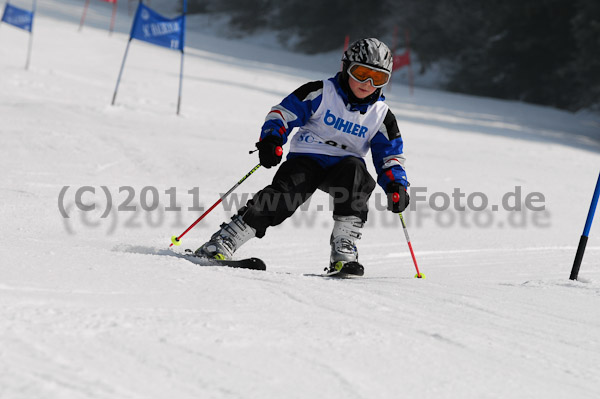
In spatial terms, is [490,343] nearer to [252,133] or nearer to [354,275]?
[354,275]

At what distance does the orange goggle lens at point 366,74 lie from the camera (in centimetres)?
391

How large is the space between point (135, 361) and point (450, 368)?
3.00 ft

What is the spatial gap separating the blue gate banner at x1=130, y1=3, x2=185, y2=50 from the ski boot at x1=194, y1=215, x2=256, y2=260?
21.8ft

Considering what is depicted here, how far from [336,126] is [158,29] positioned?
664cm

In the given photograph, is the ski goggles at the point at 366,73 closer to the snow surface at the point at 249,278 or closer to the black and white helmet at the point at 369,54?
the black and white helmet at the point at 369,54

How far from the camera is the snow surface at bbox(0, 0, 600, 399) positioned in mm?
1985

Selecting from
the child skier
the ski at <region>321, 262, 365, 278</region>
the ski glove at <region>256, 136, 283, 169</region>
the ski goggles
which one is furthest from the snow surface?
the ski goggles

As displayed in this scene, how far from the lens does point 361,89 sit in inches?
156

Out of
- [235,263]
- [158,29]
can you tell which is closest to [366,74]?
[235,263]

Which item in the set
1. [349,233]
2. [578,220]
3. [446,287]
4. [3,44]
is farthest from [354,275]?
[3,44]

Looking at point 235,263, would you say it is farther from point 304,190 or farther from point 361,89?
point 361,89

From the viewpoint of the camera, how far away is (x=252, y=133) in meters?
9.67

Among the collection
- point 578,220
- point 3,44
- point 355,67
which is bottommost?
point 578,220

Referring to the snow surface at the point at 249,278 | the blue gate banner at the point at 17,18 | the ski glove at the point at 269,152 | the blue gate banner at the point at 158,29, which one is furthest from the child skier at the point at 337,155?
the blue gate banner at the point at 17,18
